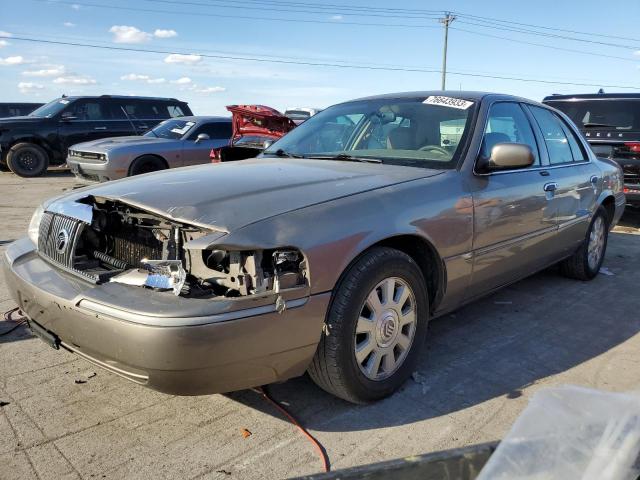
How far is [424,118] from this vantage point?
3.69m

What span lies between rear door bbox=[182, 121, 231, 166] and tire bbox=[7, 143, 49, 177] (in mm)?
4674

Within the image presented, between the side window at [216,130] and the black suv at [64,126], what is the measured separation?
3496 mm

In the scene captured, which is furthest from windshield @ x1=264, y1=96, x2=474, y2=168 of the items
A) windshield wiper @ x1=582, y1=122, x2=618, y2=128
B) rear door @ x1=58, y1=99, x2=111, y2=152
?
rear door @ x1=58, y1=99, x2=111, y2=152

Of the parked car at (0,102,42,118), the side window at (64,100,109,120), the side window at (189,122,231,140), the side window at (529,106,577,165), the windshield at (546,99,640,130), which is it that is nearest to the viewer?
the side window at (529,106,577,165)

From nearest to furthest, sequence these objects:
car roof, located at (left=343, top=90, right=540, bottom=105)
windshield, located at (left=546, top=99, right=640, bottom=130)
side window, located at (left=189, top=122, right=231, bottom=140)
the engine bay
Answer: the engine bay
car roof, located at (left=343, top=90, right=540, bottom=105)
windshield, located at (left=546, top=99, right=640, bottom=130)
side window, located at (left=189, top=122, right=231, bottom=140)

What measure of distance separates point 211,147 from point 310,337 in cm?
884

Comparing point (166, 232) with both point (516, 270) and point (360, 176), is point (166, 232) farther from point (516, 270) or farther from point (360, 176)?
point (516, 270)

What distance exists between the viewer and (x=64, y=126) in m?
13.0

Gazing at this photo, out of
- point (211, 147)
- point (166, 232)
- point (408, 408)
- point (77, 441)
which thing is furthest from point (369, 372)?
point (211, 147)

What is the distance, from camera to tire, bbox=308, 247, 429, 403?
2516 millimetres

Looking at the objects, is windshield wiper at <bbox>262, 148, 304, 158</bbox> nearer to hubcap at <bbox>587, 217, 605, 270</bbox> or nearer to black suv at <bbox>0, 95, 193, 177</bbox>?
hubcap at <bbox>587, 217, 605, 270</bbox>

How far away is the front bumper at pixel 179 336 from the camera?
7.03 feet

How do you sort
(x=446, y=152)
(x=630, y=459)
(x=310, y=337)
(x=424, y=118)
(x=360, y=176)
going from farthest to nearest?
(x=424, y=118)
(x=446, y=152)
(x=360, y=176)
(x=310, y=337)
(x=630, y=459)

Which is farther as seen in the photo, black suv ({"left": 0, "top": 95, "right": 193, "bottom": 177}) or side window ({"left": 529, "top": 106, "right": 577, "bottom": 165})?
black suv ({"left": 0, "top": 95, "right": 193, "bottom": 177})
